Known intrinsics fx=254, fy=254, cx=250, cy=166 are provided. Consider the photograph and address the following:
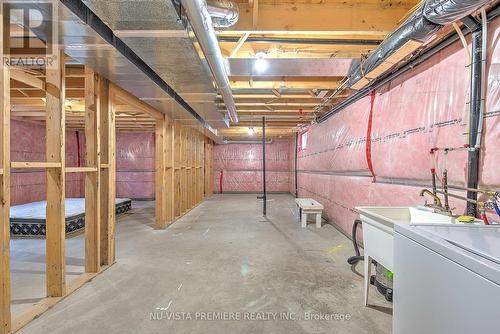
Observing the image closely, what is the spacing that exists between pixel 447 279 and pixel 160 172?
172 inches

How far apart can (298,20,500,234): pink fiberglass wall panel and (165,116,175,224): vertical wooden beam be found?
124 inches

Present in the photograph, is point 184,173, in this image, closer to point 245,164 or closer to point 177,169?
point 177,169

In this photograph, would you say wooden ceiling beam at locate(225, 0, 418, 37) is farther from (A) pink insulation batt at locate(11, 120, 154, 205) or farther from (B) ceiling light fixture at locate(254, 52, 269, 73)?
(A) pink insulation batt at locate(11, 120, 154, 205)

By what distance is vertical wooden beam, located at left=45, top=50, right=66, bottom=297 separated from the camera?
2184 millimetres

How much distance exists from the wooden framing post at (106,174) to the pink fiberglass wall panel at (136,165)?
6219 millimetres

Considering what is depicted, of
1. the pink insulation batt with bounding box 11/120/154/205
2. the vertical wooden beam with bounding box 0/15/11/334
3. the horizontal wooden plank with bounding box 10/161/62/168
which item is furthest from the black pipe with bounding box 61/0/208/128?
the pink insulation batt with bounding box 11/120/154/205

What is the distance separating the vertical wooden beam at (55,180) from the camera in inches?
86.0

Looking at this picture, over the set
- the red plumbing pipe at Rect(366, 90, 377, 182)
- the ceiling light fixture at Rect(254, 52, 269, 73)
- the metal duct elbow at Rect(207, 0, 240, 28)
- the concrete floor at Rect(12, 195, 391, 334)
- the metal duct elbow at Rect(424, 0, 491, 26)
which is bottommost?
the concrete floor at Rect(12, 195, 391, 334)

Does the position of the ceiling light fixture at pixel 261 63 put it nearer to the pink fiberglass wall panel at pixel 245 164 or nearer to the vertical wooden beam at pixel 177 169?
the vertical wooden beam at pixel 177 169

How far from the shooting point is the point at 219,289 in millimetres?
2385

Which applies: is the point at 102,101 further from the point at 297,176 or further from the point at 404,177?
the point at 297,176

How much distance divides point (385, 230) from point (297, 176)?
7074 mm

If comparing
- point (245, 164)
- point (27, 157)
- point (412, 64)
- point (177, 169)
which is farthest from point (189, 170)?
point (412, 64)

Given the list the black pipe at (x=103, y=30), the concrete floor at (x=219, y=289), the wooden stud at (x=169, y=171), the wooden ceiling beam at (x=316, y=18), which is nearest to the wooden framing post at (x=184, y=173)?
the wooden stud at (x=169, y=171)
